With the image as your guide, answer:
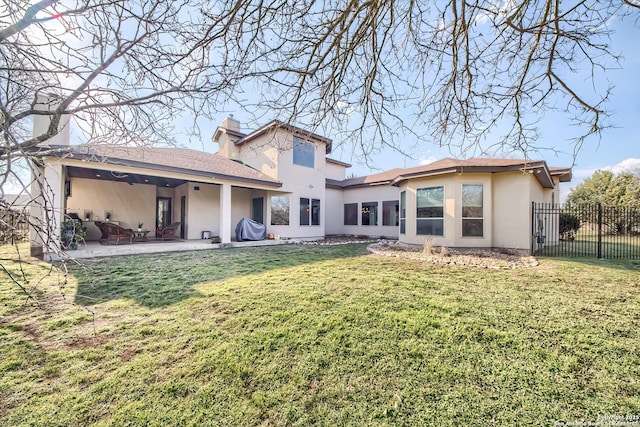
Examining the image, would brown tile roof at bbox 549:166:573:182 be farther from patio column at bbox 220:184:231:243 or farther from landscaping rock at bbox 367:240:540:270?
patio column at bbox 220:184:231:243

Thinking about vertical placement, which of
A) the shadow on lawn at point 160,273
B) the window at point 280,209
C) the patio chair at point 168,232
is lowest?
the shadow on lawn at point 160,273

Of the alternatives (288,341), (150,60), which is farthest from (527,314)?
(150,60)

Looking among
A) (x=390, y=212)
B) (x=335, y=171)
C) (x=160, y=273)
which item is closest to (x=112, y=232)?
(x=160, y=273)

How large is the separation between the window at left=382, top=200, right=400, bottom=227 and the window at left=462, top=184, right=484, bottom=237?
5.62m

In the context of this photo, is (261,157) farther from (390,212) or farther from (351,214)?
(390,212)

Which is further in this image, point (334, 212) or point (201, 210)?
point (334, 212)

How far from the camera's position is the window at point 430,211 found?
416 inches

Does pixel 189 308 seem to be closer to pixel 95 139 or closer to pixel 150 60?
pixel 95 139

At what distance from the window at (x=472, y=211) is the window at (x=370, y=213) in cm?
690

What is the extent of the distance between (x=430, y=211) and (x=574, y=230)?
35.6 ft

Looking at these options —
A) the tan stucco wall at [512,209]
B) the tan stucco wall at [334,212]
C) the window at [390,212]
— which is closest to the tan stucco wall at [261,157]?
the tan stucco wall at [334,212]

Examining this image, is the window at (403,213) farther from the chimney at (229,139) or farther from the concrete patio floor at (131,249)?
the chimney at (229,139)

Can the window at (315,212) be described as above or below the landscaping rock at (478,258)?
above

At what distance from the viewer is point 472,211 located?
1009 centimetres
